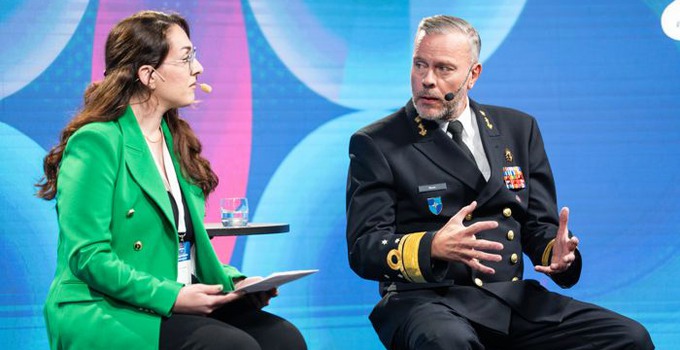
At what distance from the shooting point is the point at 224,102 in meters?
4.61

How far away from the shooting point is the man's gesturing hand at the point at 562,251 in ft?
9.89

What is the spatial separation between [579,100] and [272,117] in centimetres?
154

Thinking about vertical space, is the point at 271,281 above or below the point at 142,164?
below

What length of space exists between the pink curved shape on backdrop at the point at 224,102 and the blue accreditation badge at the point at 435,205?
5.45 feet

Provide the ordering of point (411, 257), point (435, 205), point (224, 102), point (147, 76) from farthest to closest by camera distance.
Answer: point (224, 102)
point (435, 205)
point (147, 76)
point (411, 257)

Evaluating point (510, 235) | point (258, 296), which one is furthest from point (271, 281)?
point (510, 235)

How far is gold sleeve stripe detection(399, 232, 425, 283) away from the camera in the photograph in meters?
2.85

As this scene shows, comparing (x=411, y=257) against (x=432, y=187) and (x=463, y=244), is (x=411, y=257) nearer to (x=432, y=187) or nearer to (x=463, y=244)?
(x=463, y=244)

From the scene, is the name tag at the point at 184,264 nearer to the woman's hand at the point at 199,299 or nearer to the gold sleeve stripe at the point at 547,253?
the woman's hand at the point at 199,299

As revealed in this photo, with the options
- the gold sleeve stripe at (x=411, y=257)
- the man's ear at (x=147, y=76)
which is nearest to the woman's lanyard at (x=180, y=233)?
the man's ear at (x=147, y=76)

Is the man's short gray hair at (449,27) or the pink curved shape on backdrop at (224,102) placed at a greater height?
the man's short gray hair at (449,27)

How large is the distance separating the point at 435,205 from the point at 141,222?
970mm

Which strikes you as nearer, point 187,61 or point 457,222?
point 457,222

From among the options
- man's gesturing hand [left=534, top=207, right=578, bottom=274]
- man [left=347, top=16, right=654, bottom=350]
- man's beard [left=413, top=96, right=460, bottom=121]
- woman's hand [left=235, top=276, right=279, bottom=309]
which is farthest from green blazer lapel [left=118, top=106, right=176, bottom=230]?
man's gesturing hand [left=534, top=207, right=578, bottom=274]
